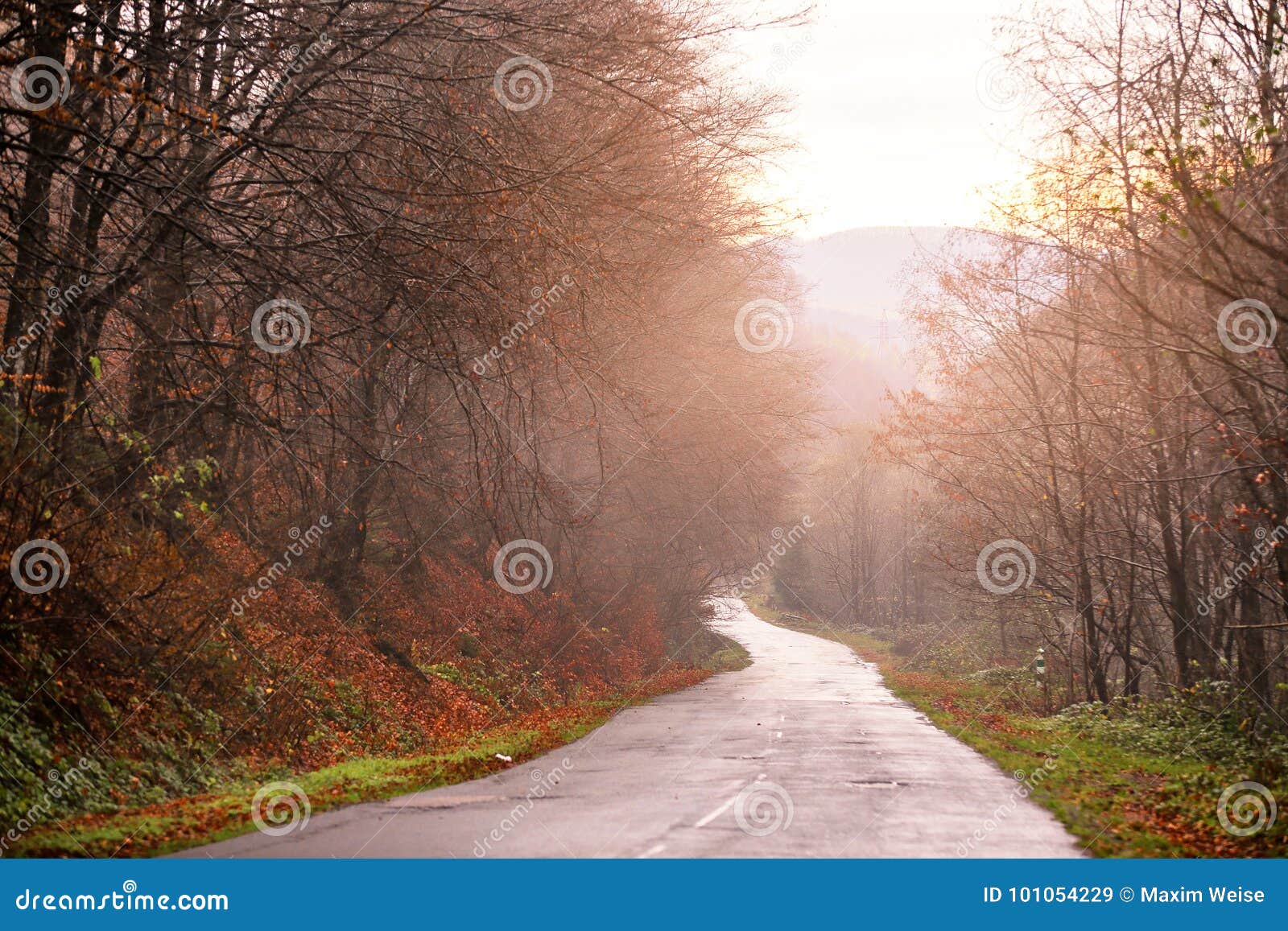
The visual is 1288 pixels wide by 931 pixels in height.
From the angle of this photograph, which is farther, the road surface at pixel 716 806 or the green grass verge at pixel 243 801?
the road surface at pixel 716 806

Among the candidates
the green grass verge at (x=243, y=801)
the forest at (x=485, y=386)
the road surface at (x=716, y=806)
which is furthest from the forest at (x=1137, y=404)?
the green grass verge at (x=243, y=801)

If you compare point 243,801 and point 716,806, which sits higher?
point 243,801

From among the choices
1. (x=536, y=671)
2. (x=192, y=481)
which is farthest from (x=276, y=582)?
(x=536, y=671)

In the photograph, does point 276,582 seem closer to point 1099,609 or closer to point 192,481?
point 192,481

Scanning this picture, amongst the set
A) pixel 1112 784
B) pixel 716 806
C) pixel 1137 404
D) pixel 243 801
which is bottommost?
pixel 1112 784

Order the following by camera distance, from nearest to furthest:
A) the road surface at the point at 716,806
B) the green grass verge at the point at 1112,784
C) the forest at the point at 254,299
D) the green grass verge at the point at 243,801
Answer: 1. the green grass verge at the point at 243,801
2. the road surface at the point at 716,806
3. the green grass verge at the point at 1112,784
4. the forest at the point at 254,299

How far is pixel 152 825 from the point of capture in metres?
9.34

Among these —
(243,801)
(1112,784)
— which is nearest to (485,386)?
(243,801)

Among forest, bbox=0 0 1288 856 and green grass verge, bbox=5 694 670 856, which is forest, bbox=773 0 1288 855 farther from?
green grass verge, bbox=5 694 670 856

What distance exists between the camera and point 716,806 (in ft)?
37.1

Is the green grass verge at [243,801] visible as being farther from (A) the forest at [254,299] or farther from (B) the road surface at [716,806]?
(A) the forest at [254,299]

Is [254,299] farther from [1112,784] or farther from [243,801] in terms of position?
[1112,784]

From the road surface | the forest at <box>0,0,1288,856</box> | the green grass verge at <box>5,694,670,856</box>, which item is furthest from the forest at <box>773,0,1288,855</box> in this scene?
the green grass verge at <box>5,694,670,856</box>

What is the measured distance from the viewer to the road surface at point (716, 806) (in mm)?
9016
